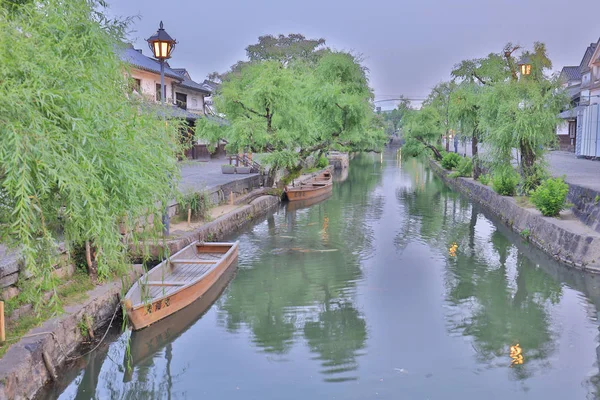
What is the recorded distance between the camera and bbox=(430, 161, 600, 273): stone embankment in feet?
42.8

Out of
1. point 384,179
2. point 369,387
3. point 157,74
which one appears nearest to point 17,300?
point 369,387

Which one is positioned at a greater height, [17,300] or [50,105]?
[50,105]

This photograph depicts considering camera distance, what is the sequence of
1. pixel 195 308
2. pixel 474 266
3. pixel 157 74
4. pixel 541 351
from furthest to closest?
pixel 157 74 < pixel 474 266 < pixel 195 308 < pixel 541 351

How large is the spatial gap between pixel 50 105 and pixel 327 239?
13.1 m

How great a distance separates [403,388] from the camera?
7445mm

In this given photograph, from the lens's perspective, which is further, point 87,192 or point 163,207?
point 163,207

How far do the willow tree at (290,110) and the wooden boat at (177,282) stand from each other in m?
9.18

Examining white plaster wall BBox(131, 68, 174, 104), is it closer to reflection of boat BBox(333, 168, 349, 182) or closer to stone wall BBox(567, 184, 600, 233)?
reflection of boat BBox(333, 168, 349, 182)

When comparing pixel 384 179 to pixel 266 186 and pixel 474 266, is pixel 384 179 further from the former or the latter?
pixel 474 266

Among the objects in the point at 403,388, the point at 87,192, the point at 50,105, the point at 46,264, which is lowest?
the point at 403,388

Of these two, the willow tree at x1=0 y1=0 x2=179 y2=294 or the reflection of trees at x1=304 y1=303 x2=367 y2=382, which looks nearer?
the willow tree at x1=0 y1=0 x2=179 y2=294

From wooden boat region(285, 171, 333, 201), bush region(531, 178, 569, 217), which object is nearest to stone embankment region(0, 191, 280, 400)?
bush region(531, 178, 569, 217)

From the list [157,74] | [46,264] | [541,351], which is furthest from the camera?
[157,74]

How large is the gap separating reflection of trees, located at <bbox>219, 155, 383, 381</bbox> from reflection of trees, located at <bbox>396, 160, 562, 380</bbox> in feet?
6.40
